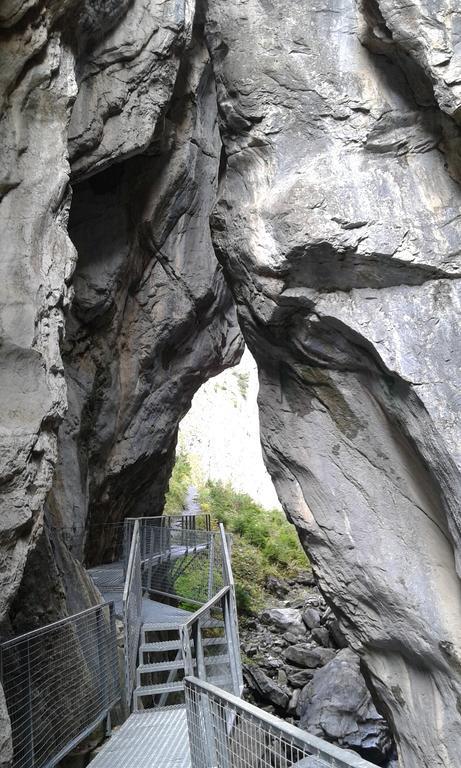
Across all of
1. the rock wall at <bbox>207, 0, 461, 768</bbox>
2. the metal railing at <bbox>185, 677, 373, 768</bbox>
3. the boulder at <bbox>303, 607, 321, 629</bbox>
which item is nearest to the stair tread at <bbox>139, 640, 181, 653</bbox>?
the rock wall at <bbox>207, 0, 461, 768</bbox>

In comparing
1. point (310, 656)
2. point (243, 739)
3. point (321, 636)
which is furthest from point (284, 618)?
point (243, 739)

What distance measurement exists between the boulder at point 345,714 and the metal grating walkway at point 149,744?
4.91 metres

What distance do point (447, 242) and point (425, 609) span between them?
3225mm

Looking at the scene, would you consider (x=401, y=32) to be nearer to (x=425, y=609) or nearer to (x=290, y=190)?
(x=290, y=190)

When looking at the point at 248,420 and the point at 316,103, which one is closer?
the point at 316,103

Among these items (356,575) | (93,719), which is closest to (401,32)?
(356,575)

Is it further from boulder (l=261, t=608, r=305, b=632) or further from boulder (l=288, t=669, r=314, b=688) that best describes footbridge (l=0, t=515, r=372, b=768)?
boulder (l=261, t=608, r=305, b=632)

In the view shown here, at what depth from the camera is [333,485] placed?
611 cm

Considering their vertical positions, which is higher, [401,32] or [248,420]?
[248,420]

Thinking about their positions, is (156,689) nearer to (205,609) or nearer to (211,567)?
(211,567)

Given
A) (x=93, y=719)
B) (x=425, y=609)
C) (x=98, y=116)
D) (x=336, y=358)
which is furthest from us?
(x=98, y=116)

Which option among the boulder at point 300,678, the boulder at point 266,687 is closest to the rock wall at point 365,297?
the boulder at point 266,687

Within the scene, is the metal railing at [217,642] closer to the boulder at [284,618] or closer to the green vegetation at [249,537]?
the boulder at [284,618]

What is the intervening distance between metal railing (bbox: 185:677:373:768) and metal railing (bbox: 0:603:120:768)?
130 centimetres
